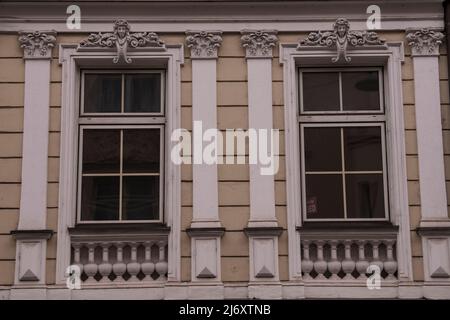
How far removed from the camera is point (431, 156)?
9242 mm

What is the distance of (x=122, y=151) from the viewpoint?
9.55 metres

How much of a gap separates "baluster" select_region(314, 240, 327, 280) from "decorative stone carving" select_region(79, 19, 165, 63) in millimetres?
2824

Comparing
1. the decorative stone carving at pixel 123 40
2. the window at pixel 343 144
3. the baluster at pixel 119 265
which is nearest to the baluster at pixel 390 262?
the window at pixel 343 144

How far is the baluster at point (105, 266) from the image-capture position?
9102 mm

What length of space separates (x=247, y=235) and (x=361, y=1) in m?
2.98

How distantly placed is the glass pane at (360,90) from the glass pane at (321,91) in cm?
10

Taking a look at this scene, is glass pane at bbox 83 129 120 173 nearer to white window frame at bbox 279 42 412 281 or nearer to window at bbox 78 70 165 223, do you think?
window at bbox 78 70 165 223

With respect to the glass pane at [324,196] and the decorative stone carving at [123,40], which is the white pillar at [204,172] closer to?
the decorative stone carving at [123,40]

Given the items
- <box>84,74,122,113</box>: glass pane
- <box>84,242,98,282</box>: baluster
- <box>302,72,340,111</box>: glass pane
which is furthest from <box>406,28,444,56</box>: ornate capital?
<box>84,242,98,282</box>: baluster

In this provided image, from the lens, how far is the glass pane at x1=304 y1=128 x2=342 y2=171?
9.52 metres

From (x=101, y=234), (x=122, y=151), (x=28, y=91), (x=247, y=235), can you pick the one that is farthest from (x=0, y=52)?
(x=247, y=235)

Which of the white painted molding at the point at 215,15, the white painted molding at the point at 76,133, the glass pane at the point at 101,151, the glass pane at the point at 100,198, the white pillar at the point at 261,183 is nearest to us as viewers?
the white pillar at the point at 261,183
